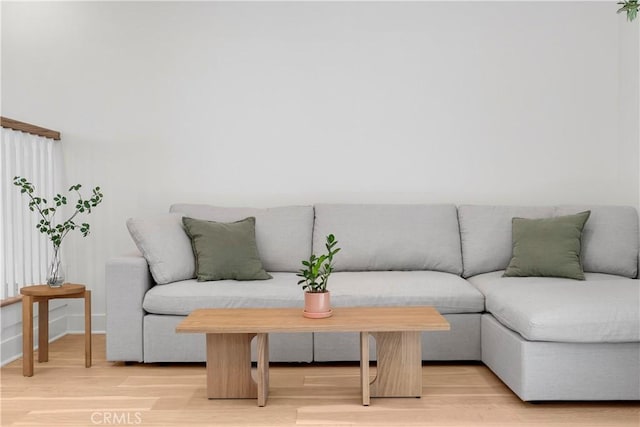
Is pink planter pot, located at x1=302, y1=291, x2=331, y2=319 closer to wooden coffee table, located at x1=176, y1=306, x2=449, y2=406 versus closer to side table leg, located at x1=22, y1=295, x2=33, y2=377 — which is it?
wooden coffee table, located at x1=176, y1=306, x2=449, y2=406

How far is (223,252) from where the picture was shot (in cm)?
371

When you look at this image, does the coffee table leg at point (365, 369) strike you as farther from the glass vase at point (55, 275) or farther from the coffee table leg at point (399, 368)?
the glass vase at point (55, 275)

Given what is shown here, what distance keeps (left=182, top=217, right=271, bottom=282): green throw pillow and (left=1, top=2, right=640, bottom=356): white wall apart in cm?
76

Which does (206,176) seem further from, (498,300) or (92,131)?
(498,300)

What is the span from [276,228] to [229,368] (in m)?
1.35

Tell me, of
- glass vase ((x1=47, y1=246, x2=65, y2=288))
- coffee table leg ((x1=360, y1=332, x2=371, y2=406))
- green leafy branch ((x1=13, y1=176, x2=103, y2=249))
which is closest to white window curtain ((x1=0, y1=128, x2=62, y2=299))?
green leafy branch ((x1=13, y1=176, x2=103, y2=249))

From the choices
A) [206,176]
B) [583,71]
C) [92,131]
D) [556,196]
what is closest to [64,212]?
[92,131]

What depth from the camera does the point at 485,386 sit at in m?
3.13

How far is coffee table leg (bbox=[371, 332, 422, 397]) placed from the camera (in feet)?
9.65

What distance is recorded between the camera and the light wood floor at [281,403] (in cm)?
265

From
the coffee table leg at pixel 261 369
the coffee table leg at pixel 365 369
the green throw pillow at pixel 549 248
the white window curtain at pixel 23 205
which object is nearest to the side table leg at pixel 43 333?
the white window curtain at pixel 23 205

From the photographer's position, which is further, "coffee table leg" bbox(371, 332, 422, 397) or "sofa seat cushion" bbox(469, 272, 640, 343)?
"coffee table leg" bbox(371, 332, 422, 397)

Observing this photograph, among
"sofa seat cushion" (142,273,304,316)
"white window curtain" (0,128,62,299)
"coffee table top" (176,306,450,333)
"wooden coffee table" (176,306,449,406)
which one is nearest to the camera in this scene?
"coffee table top" (176,306,450,333)

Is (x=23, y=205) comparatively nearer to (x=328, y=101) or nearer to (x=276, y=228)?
(x=276, y=228)
